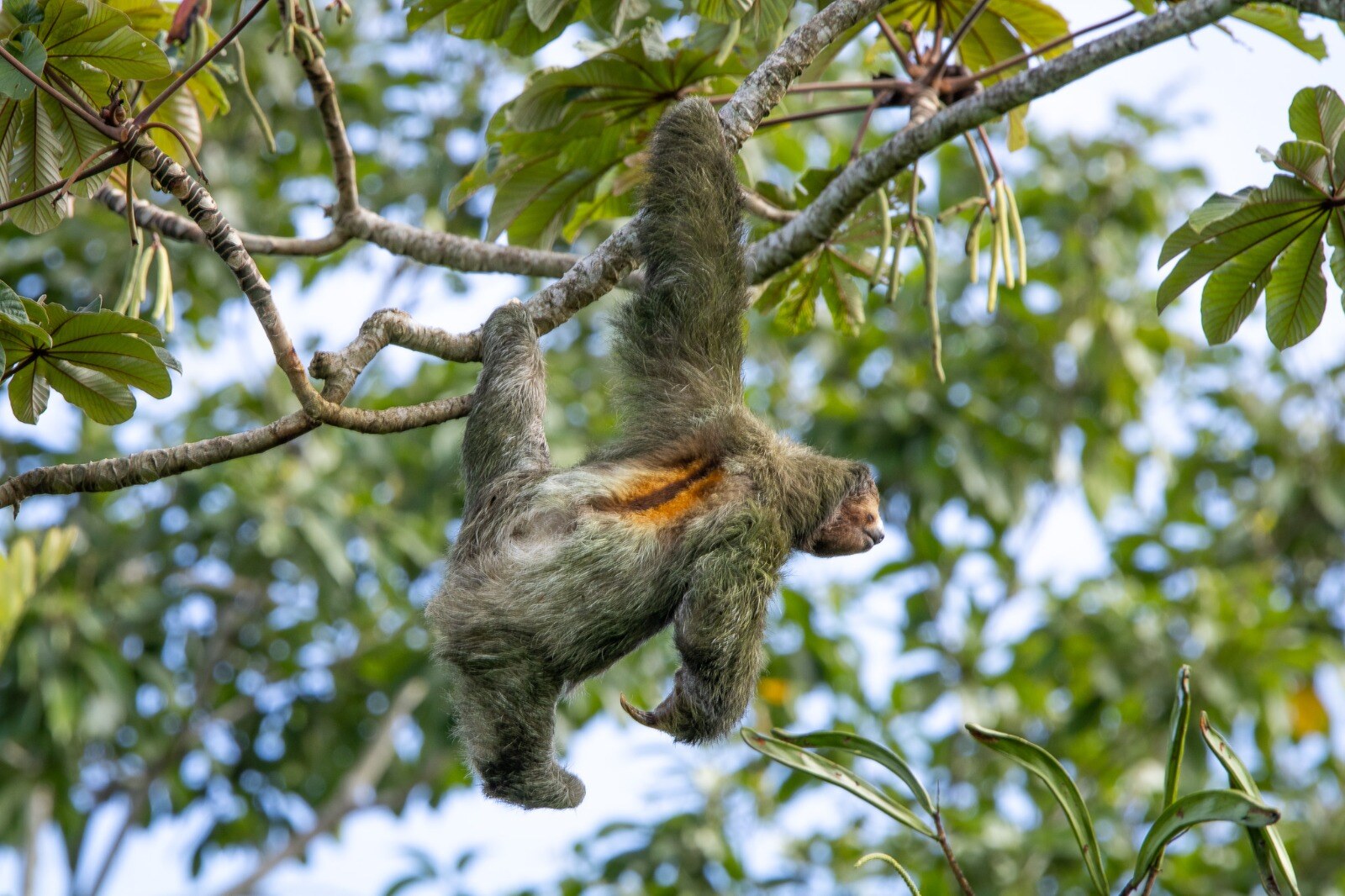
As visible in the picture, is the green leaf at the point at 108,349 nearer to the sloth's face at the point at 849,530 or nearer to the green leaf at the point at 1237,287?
the sloth's face at the point at 849,530

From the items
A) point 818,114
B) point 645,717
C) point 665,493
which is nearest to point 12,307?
point 665,493

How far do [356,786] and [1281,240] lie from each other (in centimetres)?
1051

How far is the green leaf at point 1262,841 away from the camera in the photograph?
12.1 feet

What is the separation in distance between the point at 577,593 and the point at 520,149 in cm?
A: 222

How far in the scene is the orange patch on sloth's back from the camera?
5055 mm

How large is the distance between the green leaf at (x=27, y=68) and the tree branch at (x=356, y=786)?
28.3ft

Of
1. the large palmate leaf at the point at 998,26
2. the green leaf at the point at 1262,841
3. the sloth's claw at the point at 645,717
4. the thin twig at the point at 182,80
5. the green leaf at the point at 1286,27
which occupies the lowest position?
the green leaf at the point at 1262,841

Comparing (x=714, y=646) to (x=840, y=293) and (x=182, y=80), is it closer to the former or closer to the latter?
(x=840, y=293)

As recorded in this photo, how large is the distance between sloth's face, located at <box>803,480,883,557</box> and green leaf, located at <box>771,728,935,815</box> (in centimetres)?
120

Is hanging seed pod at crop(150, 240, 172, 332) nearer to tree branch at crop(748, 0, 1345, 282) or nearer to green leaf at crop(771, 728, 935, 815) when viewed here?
tree branch at crop(748, 0, 1345, 282)

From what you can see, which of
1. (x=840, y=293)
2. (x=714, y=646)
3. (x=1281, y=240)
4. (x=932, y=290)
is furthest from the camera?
(x=840, y=293)

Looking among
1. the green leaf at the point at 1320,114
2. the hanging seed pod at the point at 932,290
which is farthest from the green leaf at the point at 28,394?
the green leaf at the point at 1320,114

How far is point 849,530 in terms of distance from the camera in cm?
537

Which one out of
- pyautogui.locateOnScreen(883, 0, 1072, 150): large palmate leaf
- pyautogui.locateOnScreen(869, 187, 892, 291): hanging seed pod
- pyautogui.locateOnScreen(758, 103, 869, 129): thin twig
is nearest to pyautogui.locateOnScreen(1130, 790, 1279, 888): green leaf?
pyautogui.locateOnScreen(869, 187, 892, 291): hanging seed pod
